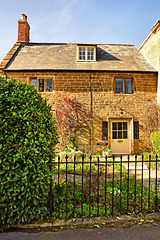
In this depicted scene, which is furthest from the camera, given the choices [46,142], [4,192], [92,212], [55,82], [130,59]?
[130,59]

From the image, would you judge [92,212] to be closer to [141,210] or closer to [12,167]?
[141,210]

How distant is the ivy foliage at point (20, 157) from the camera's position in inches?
99.7

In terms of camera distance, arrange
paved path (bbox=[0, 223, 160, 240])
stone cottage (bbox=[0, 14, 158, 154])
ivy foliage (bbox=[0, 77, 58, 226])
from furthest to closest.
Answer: stone cottage (bbox=[0, 14, 158, 154]) → ivy foliage (bbox=[0, 77, 58, 226]) → paved path (bbox=[0, 223, 160, 240])

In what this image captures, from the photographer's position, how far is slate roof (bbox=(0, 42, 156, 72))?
10.3 m

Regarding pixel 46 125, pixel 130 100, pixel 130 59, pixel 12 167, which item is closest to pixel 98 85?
pixel 130 100

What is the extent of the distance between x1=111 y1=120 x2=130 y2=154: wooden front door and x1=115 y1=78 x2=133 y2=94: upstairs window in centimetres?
213

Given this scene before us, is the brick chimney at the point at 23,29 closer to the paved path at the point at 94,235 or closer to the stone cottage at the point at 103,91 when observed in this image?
the stone cottage at the point at 103,91

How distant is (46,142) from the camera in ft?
9.11

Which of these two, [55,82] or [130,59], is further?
[130,59]

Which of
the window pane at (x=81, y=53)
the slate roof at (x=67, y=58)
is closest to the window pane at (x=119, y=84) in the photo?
the slate roof at (x=67, y=58)

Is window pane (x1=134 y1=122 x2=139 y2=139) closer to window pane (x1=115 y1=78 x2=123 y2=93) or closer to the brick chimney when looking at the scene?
window pane (x1=115 y1=78 x2=123 y2=93)

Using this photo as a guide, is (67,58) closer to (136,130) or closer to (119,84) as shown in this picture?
(119,84)

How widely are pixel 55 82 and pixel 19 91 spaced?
7883mm

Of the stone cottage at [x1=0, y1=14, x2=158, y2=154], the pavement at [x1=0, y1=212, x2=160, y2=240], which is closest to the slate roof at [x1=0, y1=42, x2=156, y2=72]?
the stone cottage at [x1=0, y1=14, x2=158, y2=154]
